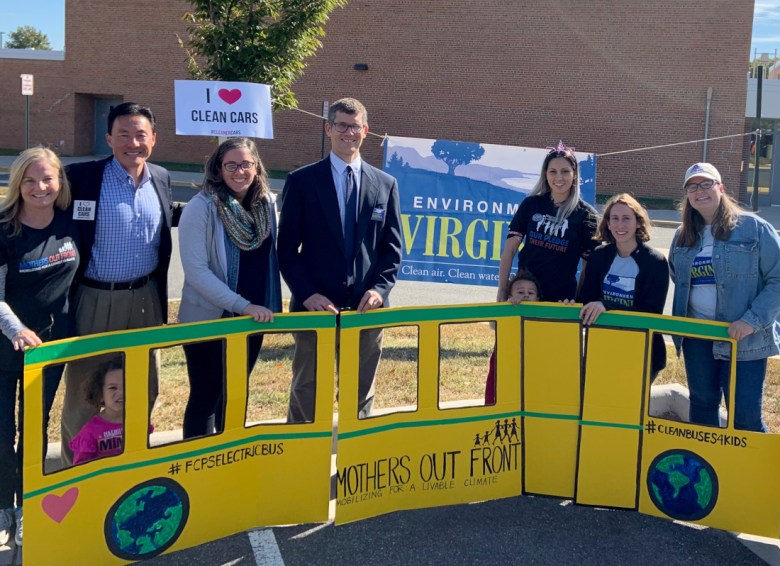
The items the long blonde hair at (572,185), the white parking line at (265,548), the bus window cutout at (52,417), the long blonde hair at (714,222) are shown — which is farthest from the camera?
the long blonde hair at (572,185)

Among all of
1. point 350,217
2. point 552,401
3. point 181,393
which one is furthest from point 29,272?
point 552,401

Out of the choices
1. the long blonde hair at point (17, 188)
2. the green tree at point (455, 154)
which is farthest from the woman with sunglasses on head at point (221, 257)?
the green tree at point (455, 154)

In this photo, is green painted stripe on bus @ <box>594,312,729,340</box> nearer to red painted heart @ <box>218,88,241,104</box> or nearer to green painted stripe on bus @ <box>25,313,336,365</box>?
green painted stripe on bus @ <box>25,313,336,365</box>

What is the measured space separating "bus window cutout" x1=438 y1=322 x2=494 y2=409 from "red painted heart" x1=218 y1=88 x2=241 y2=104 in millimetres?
2452

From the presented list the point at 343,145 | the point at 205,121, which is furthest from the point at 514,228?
the point at 205,121

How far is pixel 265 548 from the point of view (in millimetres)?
3824

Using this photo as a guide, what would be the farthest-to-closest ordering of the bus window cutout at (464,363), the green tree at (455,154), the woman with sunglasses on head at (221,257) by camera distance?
the green tree at (455,154), the bus window cutout at (464,363), the woman with sunglasses on head at (221,257)

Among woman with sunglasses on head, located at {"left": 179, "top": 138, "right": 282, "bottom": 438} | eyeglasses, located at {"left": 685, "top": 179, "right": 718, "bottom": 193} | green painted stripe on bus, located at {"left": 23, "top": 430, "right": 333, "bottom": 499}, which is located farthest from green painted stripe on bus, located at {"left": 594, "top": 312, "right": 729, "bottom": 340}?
woman with sunglasses on head, located at {"left": 179, "top": 138, "right": 282, "bottom": 438}

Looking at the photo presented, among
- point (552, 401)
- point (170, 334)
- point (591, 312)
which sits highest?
point (591, 312)

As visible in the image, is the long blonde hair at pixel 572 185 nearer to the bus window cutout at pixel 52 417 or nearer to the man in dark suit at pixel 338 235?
the man in dark suit at pixel 338 235

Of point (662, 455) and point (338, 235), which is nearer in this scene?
point (662, 455)

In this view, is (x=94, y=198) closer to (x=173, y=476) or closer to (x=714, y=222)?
(x=173, y=476)

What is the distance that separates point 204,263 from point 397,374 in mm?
2916

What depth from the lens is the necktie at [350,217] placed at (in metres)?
4.32
